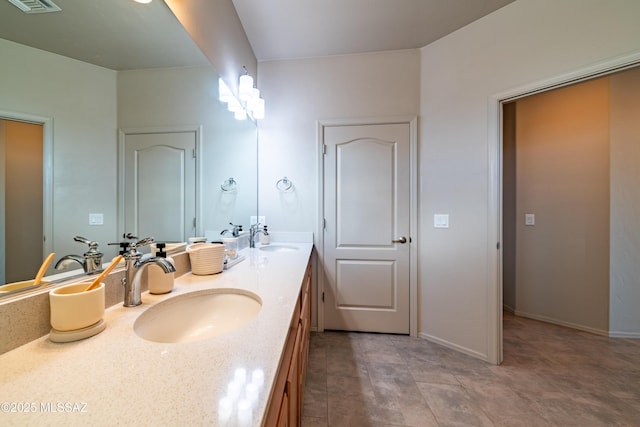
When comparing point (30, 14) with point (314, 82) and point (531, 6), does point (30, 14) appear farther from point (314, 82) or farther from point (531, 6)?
point (531, 6)

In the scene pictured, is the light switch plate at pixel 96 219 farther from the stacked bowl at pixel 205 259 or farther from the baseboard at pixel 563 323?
the baseboard at pixel 563 323

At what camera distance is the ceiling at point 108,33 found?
58 cm

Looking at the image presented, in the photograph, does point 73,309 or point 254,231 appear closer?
point 73,309

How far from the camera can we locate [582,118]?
7.19 ft

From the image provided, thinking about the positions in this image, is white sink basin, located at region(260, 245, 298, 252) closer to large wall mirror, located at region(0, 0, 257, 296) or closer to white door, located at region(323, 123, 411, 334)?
white door, located at region(323, 123, 411, 334)

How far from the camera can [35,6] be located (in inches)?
22.8

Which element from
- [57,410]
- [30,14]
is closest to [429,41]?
[30,14]

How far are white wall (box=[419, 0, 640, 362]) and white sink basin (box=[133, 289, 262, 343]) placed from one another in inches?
68.5

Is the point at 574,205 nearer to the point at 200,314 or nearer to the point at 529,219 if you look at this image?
the point at 529,219

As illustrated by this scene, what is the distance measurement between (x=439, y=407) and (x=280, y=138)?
7.84ft

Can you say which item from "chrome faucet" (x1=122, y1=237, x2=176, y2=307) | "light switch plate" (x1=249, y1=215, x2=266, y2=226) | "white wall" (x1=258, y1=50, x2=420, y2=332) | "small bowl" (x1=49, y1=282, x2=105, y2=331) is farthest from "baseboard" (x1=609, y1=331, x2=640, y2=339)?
"small bowl" (x1=49, y1=282, x2=105, y2=331)

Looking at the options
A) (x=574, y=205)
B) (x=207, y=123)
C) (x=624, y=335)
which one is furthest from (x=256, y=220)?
(x=624, y=335)

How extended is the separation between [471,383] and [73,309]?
7.00ft

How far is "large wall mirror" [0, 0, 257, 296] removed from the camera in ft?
1.83
